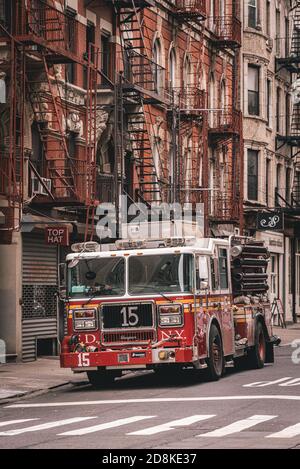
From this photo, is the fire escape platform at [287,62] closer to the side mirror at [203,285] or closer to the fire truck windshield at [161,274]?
the side mirror at [203,285]

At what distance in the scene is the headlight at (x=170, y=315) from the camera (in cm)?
2314

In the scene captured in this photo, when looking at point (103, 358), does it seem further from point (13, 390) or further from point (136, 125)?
point (136, 125)

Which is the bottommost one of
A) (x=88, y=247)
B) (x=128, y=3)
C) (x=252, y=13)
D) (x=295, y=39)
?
(x=88, y=247)

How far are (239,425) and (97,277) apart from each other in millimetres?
7679

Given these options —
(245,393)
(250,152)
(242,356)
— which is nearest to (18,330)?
(242,356)

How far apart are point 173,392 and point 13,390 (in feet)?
10.9

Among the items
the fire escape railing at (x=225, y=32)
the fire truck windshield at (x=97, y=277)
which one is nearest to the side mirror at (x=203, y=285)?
the fire truck windshield at (x=97, y=277)

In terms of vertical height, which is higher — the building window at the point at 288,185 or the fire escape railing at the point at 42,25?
the fire escape railing at the point at 42,25

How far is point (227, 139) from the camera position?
46219 millimetres

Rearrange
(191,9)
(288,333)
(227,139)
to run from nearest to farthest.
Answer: (191,9)
(227,139)
(288,333)

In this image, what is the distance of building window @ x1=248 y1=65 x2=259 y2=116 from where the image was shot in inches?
2037

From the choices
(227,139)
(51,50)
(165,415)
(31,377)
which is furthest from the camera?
(227,139)

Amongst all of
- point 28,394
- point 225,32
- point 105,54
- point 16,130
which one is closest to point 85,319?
point 28,394

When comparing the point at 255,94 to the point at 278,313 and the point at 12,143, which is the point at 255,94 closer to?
the point at 278,313
